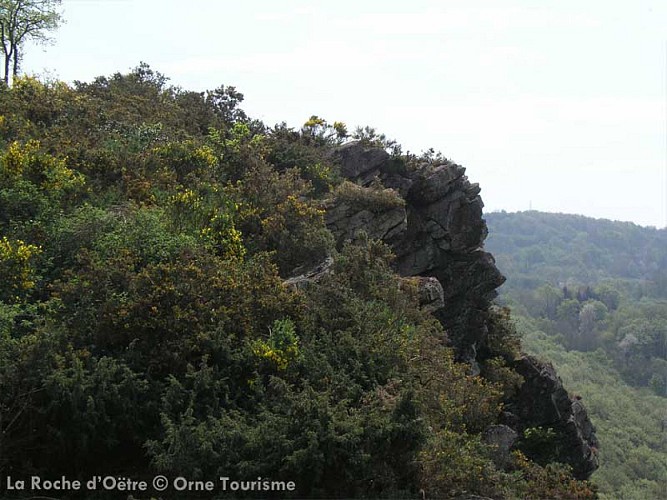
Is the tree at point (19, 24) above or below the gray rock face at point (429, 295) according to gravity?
above

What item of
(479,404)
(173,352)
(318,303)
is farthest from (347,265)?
(173,352)

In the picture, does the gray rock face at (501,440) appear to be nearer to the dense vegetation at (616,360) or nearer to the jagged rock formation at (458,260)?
the jagged rock formation at (458,260)

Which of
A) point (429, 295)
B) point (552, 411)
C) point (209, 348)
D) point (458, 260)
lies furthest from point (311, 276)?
point (552, 411)

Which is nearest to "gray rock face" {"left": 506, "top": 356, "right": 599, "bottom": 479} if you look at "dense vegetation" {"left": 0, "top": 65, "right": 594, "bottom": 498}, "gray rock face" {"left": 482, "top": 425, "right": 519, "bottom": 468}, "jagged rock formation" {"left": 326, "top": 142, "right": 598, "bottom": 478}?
"jagged rock formation" {"left": 326, "top": 142, "right": 598, "bottom": 478}

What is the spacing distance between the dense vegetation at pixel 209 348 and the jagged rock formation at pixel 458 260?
14.5 ft

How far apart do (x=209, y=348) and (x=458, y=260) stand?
37.4ft

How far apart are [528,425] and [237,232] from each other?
1018 centimetres

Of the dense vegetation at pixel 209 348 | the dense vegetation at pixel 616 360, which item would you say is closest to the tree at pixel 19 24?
the dense vegetation at pixel 209 348

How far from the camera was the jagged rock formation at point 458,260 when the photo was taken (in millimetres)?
18250

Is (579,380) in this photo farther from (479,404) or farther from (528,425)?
(479,404)

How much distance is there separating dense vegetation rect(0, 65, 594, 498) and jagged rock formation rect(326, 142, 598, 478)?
443cm

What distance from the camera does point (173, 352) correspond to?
8586 millimetres

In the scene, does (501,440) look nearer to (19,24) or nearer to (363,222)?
(363,222)

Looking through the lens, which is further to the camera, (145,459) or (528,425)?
(528,425)
